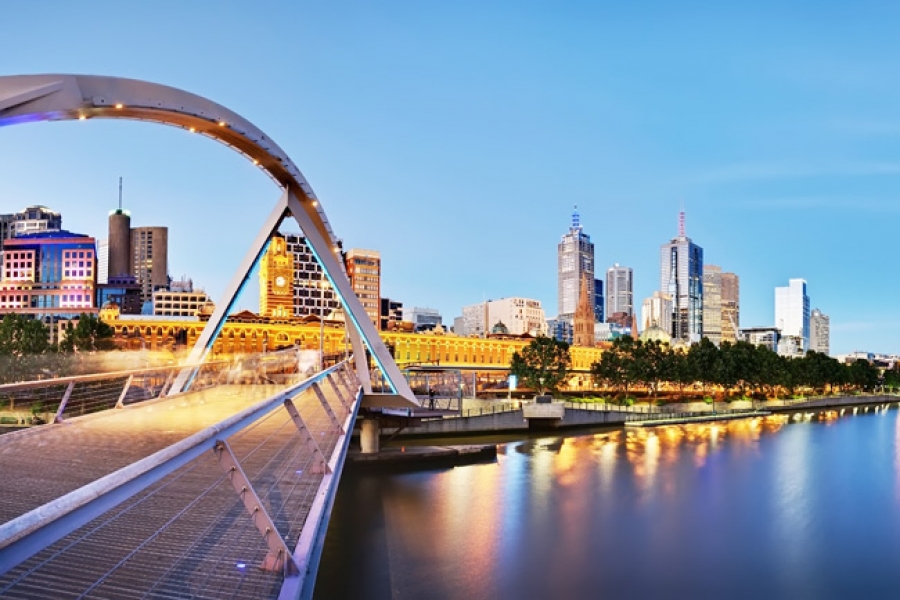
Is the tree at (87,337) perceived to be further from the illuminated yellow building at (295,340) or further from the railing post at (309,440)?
the railing post at (309,440)

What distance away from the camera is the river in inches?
782

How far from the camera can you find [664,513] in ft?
96.6

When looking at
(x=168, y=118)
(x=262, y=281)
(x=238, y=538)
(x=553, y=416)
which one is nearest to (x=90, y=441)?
(x=238, y=538)

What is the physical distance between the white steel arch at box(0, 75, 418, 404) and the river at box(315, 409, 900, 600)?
6.53 m

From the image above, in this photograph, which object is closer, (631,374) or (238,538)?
(238,538)

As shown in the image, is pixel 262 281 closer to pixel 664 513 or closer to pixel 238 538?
pixel 664 513

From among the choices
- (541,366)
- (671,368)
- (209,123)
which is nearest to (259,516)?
(209,123)

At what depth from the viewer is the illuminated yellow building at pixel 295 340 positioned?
409 ft

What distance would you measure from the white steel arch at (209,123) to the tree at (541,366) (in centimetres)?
4169

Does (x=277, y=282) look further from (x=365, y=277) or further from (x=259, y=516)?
(x=259, y=516)

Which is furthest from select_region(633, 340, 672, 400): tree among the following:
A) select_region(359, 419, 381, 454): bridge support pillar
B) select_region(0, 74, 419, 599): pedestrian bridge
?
select_region(0, 74, 419, 599): pedestrian bridge

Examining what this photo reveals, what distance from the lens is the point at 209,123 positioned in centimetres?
2075

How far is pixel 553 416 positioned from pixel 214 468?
4801cm

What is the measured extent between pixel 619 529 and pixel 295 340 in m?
114
